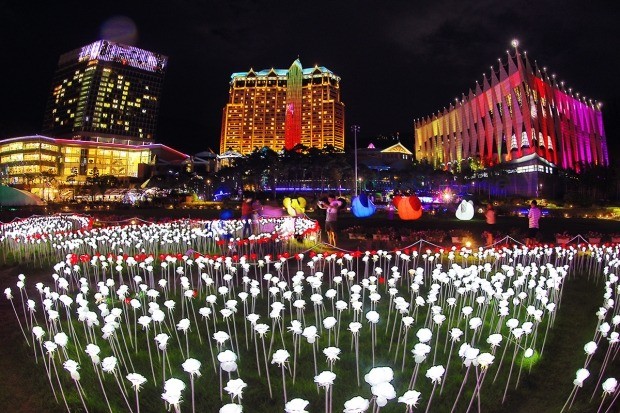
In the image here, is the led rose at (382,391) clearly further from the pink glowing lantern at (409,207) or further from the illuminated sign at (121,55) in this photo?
the illuminated sign at (121,55)

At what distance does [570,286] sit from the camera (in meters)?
10.9

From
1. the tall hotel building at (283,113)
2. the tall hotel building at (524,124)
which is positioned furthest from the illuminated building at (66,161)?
the tall hotel building at (524,124)

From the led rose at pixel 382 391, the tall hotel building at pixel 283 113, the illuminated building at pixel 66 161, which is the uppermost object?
the tall hotel building at pixel 283 113

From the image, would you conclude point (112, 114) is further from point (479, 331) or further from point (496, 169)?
point (479, 331)

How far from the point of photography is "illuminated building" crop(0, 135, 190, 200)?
282 ft

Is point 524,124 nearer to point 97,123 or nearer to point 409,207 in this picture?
point 409,207

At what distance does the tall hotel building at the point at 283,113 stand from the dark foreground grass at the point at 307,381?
11411 centimetres

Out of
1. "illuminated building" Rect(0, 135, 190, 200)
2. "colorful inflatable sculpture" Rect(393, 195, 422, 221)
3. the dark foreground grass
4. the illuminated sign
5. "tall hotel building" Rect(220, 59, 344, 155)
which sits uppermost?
the illuminated sign

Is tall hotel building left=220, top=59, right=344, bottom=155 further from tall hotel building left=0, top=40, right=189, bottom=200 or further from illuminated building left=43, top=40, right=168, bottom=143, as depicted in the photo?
illuminated building left=43, top=40, right=168, bottom=143

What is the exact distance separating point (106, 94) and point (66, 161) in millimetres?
26072

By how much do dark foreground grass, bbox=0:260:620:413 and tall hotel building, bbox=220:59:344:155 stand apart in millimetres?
114112

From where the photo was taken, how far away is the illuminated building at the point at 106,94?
361 feet

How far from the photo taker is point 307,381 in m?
5.64

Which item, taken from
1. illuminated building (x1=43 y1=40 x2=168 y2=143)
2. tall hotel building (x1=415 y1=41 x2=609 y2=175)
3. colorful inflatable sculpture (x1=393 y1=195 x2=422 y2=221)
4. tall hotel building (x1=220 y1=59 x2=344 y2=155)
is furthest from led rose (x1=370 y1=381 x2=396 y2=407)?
tall hotel building (x1=220 y1=59 x2=344 y2=155)
